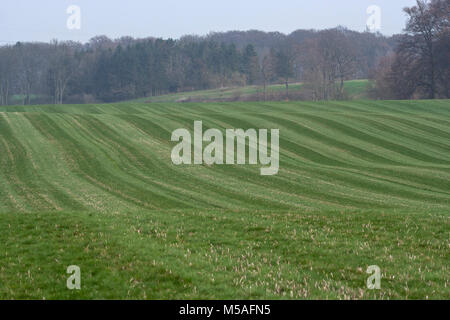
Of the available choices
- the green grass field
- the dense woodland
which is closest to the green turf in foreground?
the green grass field

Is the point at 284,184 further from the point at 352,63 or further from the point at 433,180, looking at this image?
the point at 352,63

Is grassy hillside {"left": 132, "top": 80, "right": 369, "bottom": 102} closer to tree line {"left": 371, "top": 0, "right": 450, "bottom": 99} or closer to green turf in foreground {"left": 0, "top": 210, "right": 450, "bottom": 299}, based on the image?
tree line {"left": 371, "top": 0, "right": 450, "bottom": 99}

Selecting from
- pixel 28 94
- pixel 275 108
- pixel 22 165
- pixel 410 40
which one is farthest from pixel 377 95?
pixel 28 94

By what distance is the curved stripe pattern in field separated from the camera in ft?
90.6

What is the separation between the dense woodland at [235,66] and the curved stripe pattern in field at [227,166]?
883 inches

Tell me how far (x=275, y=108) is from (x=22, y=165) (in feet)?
138

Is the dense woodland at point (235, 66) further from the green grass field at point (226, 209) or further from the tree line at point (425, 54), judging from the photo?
the green grass field at point (226, 209)

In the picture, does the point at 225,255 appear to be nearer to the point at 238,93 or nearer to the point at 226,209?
the point at 226,209

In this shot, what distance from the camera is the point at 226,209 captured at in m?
19.7

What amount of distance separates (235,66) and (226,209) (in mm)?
136014

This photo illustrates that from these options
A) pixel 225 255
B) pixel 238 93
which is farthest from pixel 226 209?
pixel 238 93

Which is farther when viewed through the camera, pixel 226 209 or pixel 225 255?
pixel 226 209

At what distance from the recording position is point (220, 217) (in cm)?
1636

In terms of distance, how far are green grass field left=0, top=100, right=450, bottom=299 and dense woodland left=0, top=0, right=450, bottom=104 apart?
20804 mm
